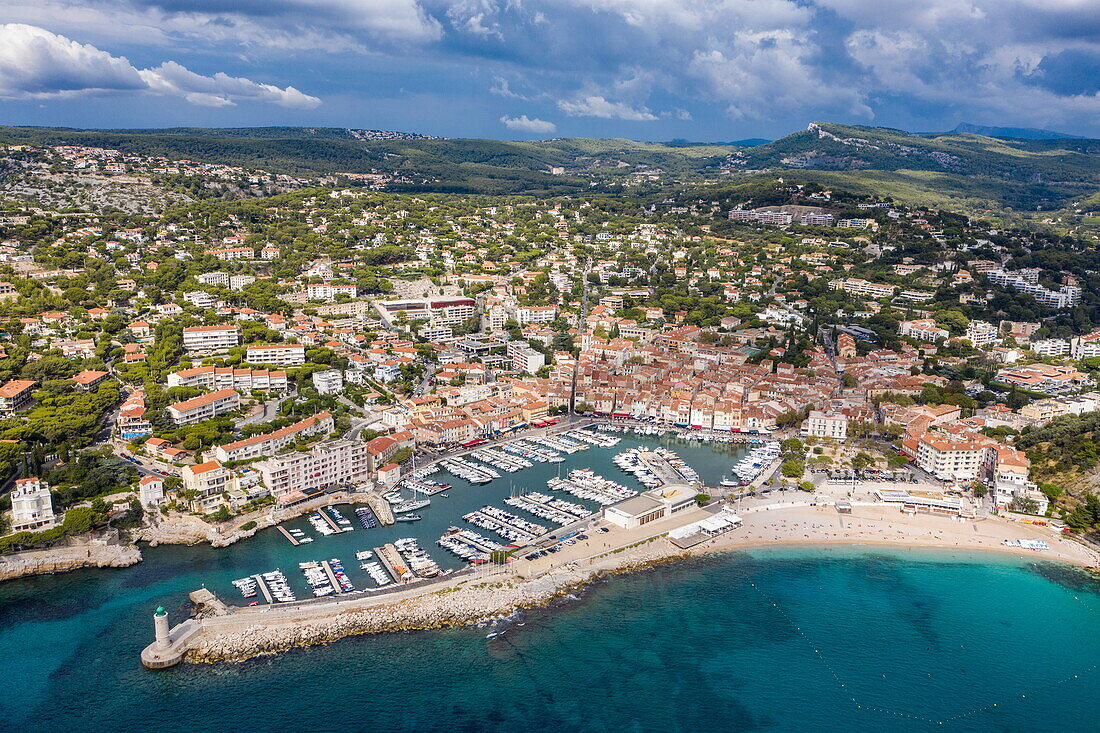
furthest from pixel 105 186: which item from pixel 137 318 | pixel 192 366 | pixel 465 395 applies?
pixel 465 395

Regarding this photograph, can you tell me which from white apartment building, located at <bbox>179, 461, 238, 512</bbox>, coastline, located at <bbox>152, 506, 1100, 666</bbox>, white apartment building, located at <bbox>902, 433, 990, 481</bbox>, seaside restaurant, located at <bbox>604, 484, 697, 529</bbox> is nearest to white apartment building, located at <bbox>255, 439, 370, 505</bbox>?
white apartment building, located at <bbox>179, 461, 238, 512</bbox>

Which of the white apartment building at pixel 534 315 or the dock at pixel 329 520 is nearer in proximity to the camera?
the dock at pixel 329 520

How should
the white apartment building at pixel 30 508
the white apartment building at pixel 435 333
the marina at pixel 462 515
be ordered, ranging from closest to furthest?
the marina at pixel 462 515 → the white apartment building at pixel 30 508 → the white apartment building at pixel 435 333

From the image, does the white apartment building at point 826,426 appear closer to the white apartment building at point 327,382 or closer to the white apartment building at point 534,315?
the white apartment building at point 534,315

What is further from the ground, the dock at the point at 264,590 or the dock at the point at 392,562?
the dock at the point at 392,562

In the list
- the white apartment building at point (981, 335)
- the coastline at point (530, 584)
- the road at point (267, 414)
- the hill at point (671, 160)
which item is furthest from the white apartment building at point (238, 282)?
the white apartment building at point (981, 335)

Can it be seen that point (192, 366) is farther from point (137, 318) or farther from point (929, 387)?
point (929, 387)
